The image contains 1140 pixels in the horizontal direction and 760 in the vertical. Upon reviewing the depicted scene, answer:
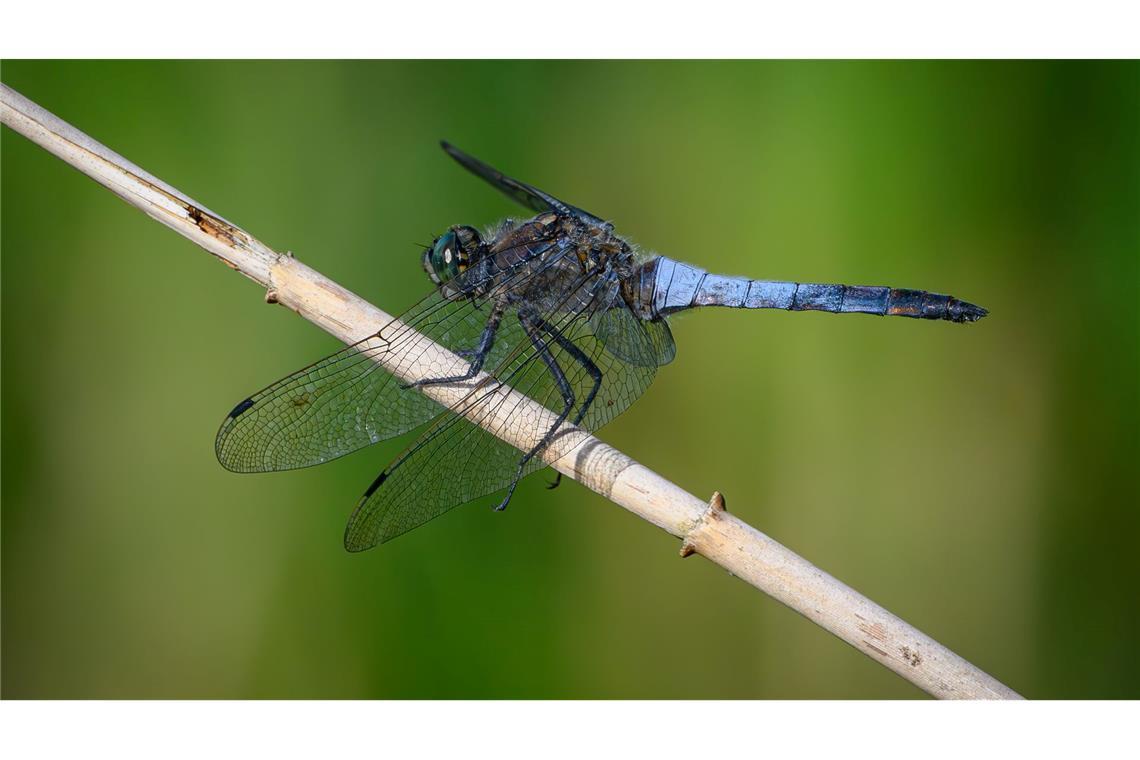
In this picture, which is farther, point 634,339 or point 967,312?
point 634,339

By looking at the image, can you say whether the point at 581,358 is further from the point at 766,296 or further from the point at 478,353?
the point at 766,296

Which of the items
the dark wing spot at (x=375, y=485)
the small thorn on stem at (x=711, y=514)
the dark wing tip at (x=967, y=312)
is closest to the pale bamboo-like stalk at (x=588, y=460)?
the small thorn on stem at (x=711, y=514)

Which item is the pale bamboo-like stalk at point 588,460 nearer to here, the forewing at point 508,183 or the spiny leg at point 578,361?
the spiny leg at point 578,361

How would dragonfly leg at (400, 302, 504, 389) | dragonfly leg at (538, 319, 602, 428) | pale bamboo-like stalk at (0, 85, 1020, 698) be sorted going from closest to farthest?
pale bamboo-like stalk at (0, 85, 1020, 698)
dragonfly leg at (400, 302, 504, 389)
dragonfly leg at (538, 319, 602, 428)

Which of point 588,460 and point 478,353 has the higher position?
point 478,353

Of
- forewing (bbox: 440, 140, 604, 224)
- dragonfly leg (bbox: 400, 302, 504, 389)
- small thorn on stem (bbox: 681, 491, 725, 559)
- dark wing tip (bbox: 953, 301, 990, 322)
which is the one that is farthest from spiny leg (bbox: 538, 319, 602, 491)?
dark wing tip (bbox: 953, 301, 990, 322)

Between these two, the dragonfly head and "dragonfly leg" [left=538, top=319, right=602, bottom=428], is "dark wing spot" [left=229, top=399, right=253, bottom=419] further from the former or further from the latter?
"dragonfly leg" [left=538, top=319, right=602, bottom=428]

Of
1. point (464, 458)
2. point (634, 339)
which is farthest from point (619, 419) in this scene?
point (464, 458)

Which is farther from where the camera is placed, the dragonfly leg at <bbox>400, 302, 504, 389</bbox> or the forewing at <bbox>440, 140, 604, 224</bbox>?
the forewing at <bbox>440, 140, 604, 224</bbox>
